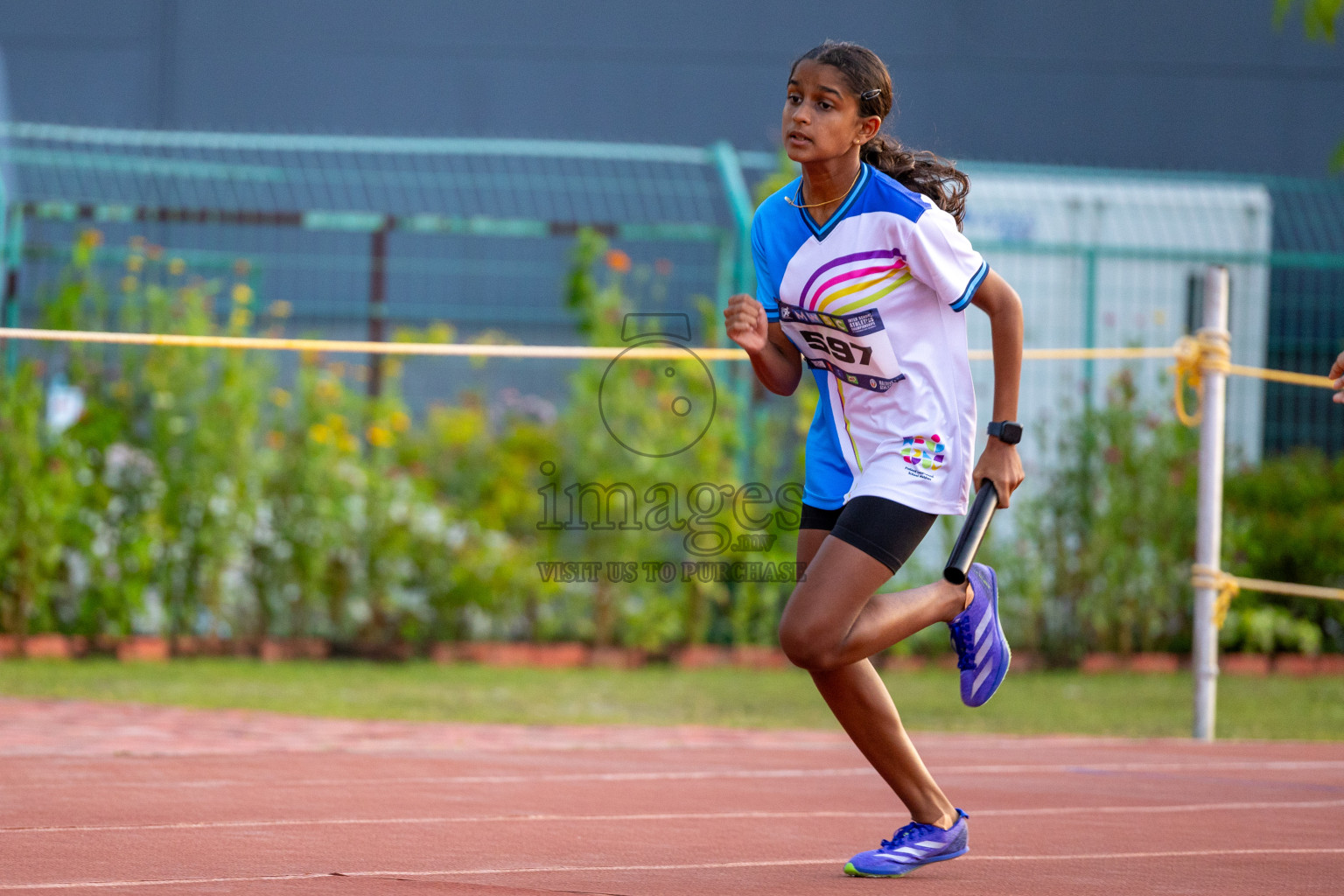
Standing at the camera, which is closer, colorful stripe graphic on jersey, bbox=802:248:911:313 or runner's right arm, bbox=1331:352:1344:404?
colorful stripe graphic on jersey, bbox=802:248:911:313

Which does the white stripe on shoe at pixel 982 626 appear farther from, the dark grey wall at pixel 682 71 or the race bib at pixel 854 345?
the dark grey wall at pixel 682 71

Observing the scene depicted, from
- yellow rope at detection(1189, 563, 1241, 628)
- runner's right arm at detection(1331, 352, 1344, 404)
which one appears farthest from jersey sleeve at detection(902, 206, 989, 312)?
yellow rope at detection(1189, 563, 1241, 628)

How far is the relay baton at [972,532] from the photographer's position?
3.37m

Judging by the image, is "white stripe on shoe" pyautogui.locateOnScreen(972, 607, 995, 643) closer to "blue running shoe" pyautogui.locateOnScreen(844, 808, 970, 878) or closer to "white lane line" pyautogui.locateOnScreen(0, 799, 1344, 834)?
"blue running shoe" pyautogui.locateOnScreen(844, 808, 970, 878)

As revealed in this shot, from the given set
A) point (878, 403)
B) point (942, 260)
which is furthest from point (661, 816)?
point (942, 260)

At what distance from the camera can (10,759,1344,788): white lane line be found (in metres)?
4.61

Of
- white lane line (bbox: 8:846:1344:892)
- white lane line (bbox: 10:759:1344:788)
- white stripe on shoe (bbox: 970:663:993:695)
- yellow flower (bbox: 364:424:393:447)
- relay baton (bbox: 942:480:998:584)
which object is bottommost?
white lane line (bbox: 10:759:1344:788)

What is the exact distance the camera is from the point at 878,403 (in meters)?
3.43

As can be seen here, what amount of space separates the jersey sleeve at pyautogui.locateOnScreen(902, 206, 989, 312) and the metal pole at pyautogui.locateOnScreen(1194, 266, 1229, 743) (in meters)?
3.25

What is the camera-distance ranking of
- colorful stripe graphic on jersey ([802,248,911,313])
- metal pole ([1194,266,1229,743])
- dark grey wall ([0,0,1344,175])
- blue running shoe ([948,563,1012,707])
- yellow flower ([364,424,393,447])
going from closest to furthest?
colorful stripe graphic on jersey ([802,248,911,313]) < blue running shoe ([948,563,1012,707]) < metal pole ([1194,266,1229,743]) < yellow flower ([364,424,393,447]) < dark grey wall ([0,0,1344,175])

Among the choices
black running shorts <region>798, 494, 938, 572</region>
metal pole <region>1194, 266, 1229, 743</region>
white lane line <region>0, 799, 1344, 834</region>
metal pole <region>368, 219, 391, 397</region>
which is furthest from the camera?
metal pole <region>368, 219, 391, 397</region>

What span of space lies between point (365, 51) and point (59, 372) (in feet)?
17.4

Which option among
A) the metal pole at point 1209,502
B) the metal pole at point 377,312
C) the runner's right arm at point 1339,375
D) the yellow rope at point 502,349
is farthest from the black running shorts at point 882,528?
the metal pole at point 377,312

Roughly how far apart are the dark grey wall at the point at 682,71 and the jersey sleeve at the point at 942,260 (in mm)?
9935
